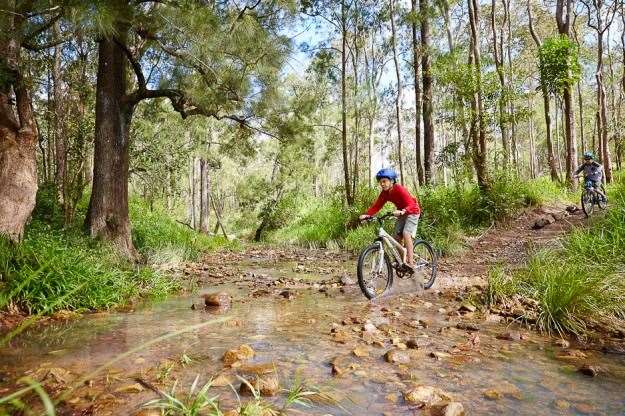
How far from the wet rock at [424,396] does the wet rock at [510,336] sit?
1639 mm

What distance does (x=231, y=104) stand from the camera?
9211 millimetres

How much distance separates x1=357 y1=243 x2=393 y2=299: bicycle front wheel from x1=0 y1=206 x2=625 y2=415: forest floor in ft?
0.80

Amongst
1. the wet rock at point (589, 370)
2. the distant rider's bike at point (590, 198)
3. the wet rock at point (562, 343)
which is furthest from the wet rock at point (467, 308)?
the distant rider's bike at point (590, 198)

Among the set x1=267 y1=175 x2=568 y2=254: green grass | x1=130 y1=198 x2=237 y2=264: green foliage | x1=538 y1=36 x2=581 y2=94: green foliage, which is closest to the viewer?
x1=130 y1=198 x2=237 y2=264: green foliage

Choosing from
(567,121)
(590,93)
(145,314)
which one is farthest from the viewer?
(590,93)

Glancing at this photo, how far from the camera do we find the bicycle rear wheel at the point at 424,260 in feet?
23.1

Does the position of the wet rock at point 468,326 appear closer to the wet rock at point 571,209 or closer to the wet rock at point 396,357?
the wet rock at point 396,357

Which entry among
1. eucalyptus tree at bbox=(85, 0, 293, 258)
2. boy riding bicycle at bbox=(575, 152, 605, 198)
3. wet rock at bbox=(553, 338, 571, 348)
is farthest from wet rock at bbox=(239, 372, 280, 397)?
boy riding bicycle at bbox=(575, 152, 605, 198)

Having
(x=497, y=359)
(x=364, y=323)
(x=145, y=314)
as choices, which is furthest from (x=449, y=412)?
(x=145, y=314)

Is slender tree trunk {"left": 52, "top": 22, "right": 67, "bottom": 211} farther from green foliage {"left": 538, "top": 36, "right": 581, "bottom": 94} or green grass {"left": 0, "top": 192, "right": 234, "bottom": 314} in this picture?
green foliage {"left": 538, "top": 36, "right": 581, "bottom": 94}

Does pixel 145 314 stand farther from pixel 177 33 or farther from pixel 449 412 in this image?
pixel 177 33

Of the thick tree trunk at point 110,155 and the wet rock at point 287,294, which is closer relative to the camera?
the wet rock at point 287,294

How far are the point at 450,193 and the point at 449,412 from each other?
10929 millimetres

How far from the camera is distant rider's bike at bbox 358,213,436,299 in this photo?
20.6 ft
